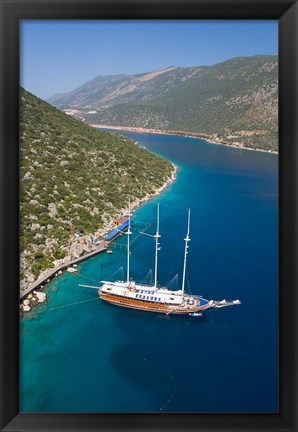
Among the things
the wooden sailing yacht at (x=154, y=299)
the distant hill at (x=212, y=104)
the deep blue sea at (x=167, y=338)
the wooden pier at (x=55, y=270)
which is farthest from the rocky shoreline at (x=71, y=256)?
the distant hill at (x=212, y=104)

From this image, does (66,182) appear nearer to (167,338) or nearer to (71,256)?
(71,256)

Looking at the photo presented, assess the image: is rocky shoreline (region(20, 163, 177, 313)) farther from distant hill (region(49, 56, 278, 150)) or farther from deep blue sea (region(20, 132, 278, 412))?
distant hill (region(49, 56, 278, 150))

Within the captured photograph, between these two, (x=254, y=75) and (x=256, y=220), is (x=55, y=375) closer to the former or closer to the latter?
(x=256, y=220)

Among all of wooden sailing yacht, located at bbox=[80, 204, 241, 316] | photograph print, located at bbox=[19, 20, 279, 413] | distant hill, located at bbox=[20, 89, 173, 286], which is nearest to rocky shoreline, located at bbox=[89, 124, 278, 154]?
photograph print, located at bbox=[19, 20, 279, 413]
